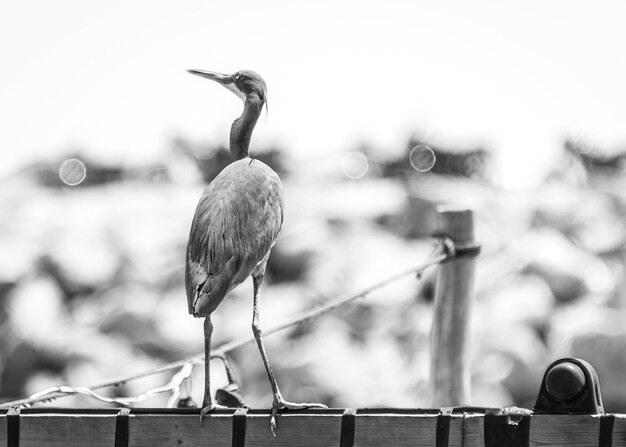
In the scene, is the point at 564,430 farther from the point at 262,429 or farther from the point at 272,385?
the point at 272,385

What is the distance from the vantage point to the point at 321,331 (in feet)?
39.1

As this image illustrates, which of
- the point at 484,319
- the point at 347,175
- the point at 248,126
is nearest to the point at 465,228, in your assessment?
the point at 248,126

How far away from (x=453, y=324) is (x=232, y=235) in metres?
1.97

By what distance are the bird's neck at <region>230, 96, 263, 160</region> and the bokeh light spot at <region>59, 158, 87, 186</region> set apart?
41.7 feet

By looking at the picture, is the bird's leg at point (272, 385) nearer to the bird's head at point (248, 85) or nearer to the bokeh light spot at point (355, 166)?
the bird's head at point (248, 85)

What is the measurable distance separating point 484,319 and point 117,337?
396 cm

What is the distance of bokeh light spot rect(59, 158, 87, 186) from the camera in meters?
17.6

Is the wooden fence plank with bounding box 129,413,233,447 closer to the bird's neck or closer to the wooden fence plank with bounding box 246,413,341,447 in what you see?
the wooden fence plank with bounding box 246,413,341,447

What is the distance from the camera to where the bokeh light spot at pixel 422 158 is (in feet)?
55.0

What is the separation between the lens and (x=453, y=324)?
20.6ft

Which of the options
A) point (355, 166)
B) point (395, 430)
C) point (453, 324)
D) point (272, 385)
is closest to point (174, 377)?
point (272, 385)

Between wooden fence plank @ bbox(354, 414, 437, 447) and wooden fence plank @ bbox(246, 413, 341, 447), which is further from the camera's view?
wooden fence plank @ bbox(246, 413, 341, 447)

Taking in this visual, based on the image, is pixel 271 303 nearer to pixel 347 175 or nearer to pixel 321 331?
pixel 321 331

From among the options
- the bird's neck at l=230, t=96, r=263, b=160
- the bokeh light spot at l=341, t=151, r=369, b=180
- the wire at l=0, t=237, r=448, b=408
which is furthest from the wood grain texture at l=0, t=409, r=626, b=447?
the bokeh light spot at l=341, t=151, r=369, b=180
